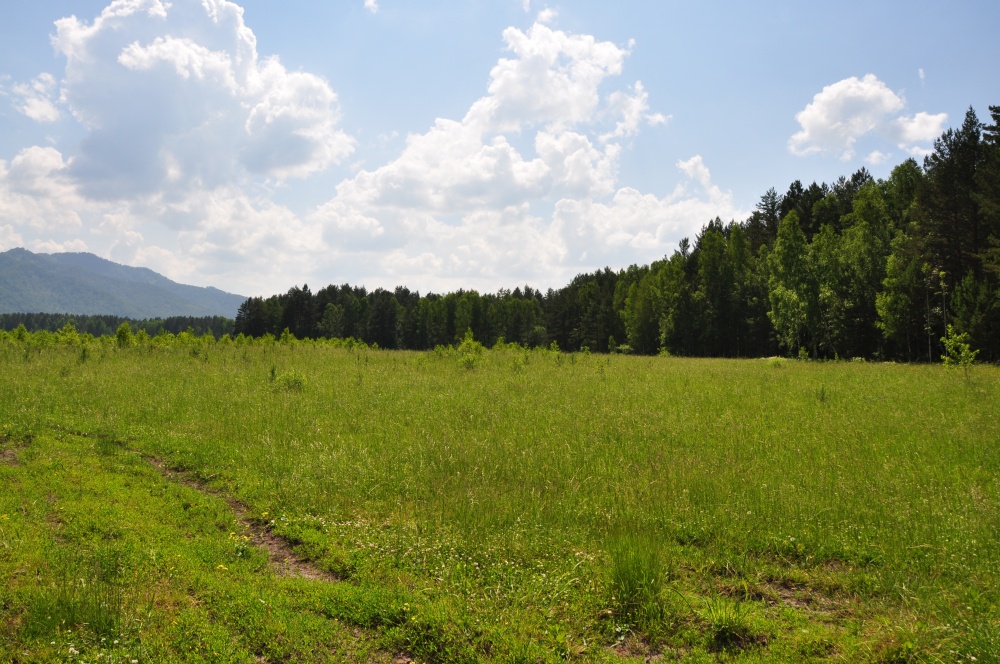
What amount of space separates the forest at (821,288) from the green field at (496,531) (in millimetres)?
21633

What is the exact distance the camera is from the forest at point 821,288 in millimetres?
34625

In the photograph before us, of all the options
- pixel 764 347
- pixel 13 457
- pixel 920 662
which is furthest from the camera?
pixel 764 347

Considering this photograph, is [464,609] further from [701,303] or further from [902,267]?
[701,303]

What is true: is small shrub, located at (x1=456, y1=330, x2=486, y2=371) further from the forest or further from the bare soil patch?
the forest

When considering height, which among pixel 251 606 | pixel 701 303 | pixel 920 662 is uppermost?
pixel 701 303

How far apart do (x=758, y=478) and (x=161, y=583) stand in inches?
321

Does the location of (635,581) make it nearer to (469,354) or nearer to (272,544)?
(272,544)

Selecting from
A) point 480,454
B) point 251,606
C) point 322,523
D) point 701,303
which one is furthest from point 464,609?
point 701,303

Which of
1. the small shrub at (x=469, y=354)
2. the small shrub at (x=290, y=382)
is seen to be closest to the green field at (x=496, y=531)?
the small shrub at (x=290, y=382)

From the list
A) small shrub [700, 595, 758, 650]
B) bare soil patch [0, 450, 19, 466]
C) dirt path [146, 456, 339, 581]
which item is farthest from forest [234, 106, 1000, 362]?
bare soil patch [0, 450, 19, 466]

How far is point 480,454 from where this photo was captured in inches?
358

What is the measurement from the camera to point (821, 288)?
43.7 m

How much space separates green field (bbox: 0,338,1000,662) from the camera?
4.26 m

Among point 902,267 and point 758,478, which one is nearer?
point 758,478
